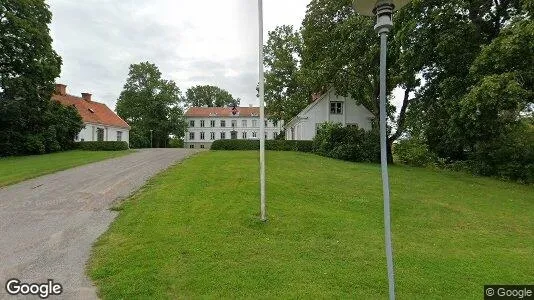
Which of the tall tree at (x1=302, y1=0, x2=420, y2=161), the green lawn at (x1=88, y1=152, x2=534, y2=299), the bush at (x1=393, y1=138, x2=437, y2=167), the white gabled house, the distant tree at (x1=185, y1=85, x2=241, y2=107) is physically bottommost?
the green lawn at (x1=88, y1=152, x2=534, y2=299)

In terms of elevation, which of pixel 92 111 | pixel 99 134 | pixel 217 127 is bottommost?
pixel 99 134

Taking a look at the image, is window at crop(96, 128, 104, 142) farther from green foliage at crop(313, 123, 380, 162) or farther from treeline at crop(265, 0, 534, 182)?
green foliage at crop(313, 123, 380, 162)

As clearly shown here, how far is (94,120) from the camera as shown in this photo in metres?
44.8

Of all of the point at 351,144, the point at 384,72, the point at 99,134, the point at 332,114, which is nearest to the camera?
the point at 384,72

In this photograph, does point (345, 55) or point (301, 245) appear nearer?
point (301, 245)

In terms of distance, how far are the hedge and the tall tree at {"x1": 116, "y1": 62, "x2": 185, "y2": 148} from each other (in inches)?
1082

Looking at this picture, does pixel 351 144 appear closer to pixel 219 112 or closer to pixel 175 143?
pixel 175 143

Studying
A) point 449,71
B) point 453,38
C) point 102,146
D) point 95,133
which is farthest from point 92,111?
point 453,38

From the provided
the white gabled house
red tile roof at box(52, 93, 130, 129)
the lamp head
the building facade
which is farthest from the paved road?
red tile roof at box(52, 93, 130, 129)

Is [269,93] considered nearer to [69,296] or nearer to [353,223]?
[353,223]

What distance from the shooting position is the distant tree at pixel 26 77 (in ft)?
99.6

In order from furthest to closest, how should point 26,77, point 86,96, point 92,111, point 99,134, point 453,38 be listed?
point 86,96
point 92,111
point 99,134
point 26,77
point 453,38

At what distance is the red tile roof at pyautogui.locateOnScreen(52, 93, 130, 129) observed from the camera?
43881 mm

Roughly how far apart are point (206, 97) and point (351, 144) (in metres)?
75.8
